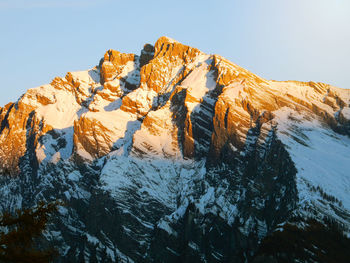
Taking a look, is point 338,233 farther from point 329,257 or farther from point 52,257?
point 52,257

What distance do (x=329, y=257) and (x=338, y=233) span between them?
40.7ft

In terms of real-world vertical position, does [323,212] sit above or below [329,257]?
above

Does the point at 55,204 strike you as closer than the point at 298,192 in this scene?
Yes

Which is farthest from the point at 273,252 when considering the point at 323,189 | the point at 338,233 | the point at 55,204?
the point at 55,204

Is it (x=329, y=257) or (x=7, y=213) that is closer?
(x=7, y=213)

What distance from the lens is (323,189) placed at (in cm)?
19275

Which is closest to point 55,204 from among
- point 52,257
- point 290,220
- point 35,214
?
point 35,214

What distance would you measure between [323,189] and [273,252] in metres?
37.0

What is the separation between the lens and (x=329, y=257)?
160 metres

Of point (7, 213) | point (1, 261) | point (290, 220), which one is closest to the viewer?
point (1, 261)

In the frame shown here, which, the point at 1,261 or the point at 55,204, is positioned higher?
the point at 55,204

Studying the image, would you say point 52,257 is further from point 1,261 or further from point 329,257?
point 329,257

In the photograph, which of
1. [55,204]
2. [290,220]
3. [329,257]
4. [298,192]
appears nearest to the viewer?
[55,204]

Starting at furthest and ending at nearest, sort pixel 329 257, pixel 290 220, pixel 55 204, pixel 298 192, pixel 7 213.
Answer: pixel 298 192, pixel 290 220, pixel 329 257, pixel 55 204, pixel 7 213
